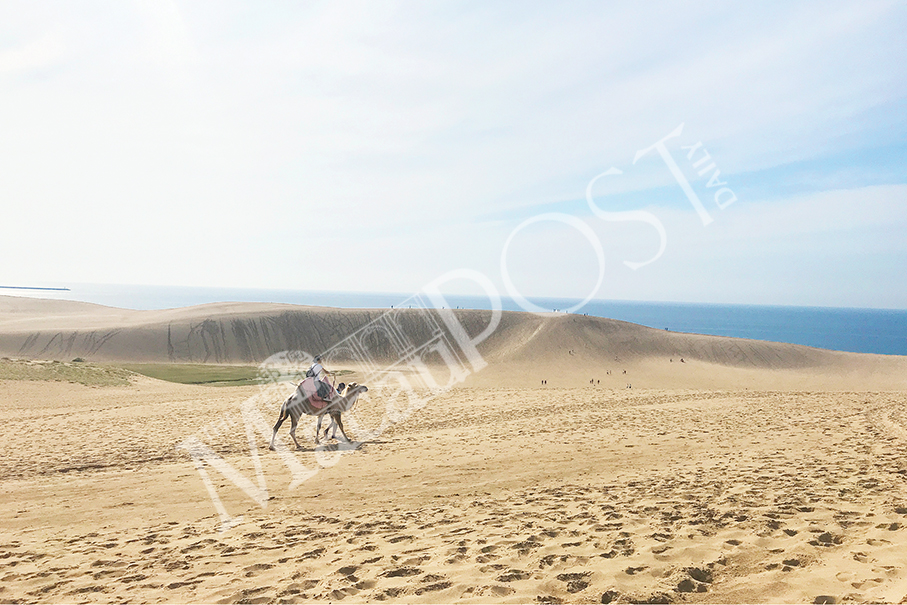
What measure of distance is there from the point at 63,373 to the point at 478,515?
32.4m

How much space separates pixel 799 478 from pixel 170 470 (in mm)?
11474

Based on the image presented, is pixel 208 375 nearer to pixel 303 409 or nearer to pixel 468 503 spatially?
pixel 303 409

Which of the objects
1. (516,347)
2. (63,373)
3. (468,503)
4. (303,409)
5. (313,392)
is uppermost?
(63,373)

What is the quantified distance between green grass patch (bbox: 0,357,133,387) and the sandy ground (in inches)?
645

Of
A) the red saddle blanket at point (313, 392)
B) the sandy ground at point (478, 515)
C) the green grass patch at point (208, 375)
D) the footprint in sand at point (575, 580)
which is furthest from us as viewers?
the green grass patch at point (208, 375)

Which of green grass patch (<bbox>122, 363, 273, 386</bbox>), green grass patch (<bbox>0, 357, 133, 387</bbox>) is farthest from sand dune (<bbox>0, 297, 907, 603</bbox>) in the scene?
green grass patch (<bbox>122, 363, 273, 386</bbox>)

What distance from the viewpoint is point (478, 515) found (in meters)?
6.81

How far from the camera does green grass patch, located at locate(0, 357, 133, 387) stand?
27516mm

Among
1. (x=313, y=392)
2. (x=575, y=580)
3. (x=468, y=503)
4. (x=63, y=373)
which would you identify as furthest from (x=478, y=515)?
(x=63, y=373)

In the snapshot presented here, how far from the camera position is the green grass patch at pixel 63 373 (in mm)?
27516

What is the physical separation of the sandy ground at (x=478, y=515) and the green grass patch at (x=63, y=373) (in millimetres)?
16393

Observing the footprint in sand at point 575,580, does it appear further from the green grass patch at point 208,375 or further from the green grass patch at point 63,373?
the green grass patch at point 208,375

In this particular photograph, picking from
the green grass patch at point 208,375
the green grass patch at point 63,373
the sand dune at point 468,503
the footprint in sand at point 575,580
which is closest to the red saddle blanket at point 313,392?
the sand dune at point 468,503

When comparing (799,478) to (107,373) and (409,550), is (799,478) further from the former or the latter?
(107,373)
